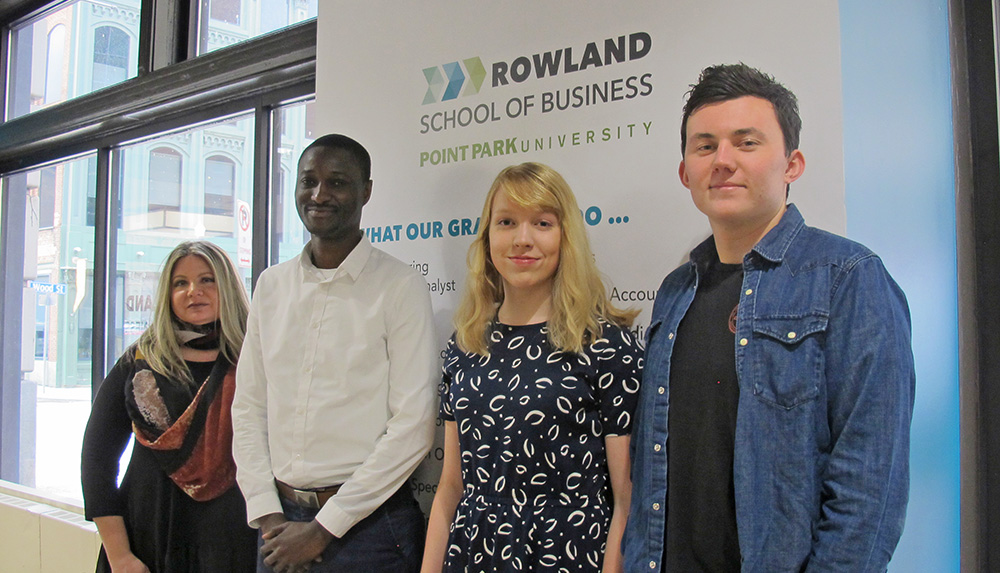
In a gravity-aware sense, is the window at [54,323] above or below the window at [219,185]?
below

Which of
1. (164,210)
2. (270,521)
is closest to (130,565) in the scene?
(270,521)

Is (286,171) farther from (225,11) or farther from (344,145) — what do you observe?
(344,145)

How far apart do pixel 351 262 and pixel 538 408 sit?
0.78 m

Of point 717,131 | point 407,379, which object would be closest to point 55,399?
point 407,379

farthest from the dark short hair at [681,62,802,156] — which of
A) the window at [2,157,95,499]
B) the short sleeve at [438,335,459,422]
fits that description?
the window at [2,157,95,499]

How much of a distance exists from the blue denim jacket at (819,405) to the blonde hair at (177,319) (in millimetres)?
1685

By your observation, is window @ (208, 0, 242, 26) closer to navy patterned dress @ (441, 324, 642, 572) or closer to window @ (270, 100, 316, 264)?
window @ (270, 100, 316, 264)

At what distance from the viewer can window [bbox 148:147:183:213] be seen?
12.5 feet

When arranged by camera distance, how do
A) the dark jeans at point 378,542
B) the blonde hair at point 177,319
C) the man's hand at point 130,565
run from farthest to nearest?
the blonde hair at point 177,319
the man's hand at point 130,565
the dark jeans at point 378,542

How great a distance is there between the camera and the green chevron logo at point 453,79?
2240mm

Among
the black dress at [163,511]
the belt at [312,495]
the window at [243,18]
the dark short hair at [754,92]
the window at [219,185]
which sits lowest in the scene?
the black dress at [163,511]

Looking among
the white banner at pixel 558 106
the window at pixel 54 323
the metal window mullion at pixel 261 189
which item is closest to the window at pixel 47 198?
the window at pixel 54 323

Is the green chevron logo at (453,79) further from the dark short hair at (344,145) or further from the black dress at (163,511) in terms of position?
the black dress at (163,511)

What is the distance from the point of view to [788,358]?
3.94ft
